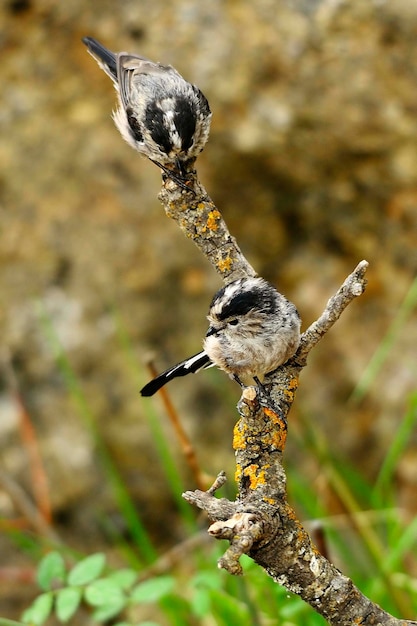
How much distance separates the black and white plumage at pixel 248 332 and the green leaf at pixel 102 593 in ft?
1.88

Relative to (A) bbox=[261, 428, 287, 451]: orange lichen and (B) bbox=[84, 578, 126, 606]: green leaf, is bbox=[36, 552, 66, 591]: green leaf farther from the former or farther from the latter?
(A) bbox=[261, 428, 287, 451]: orange lichen

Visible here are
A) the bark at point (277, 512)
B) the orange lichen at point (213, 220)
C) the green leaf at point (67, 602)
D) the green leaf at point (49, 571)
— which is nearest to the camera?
the bark at point (277, 512)

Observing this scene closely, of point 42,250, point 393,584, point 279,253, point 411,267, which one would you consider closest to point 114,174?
point 42,250

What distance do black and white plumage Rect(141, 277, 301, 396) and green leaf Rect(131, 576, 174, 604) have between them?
0.66 metres

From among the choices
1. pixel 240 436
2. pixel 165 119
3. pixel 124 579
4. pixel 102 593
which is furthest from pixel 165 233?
pixel 240 436

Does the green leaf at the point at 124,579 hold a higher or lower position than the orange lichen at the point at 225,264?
lower

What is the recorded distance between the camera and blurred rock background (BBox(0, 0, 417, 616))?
10.2ft

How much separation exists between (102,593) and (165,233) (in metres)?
1.90

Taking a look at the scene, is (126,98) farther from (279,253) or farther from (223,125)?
(279,253)

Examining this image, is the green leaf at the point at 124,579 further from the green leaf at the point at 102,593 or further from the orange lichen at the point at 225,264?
the orange lichen at the point at 225,264

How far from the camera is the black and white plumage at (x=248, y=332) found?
1.42 m

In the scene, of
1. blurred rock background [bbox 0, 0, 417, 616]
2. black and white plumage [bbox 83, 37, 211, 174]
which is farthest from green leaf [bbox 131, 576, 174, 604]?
blurred rock background [bbox 0, 0, 417, 616]

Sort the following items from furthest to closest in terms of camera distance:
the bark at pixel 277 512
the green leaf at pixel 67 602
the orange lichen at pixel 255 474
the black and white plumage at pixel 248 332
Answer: the green leaf at pixel 67 602 → the black and white plumage at pixel 248 332 → the orange lichen at pixel 255 474 → the bark at pixel 277 512

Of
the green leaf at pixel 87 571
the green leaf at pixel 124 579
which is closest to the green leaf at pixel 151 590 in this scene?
the green leaf at pixel 124 579
